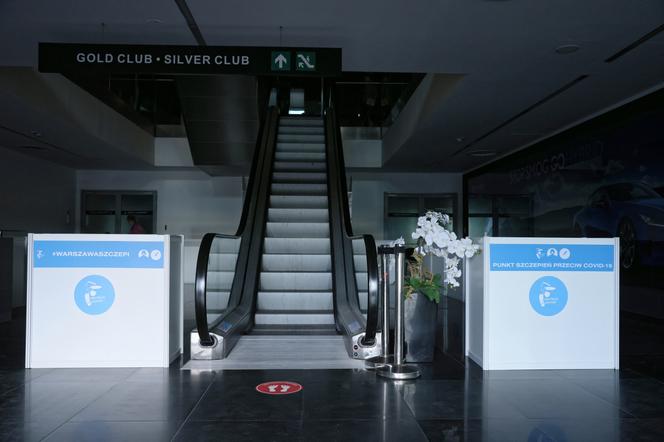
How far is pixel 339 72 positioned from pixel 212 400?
316cm

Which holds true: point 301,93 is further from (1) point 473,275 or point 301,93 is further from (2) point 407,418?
(2) point 407,418

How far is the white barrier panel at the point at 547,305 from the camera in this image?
4.64m

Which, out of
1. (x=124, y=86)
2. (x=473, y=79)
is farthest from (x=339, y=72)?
(x=124, y=86)

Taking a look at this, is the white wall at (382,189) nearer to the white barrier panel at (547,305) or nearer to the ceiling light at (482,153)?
the ceiling light at (482,153)

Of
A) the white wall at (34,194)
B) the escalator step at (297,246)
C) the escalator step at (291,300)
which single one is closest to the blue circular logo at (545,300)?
the escalator step at (291,300)

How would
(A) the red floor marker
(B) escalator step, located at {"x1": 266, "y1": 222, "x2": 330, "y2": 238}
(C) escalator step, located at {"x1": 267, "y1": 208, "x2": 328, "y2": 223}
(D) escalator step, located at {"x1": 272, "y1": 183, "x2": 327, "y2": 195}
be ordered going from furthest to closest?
1. (D) escalator step, located at {"x1": 272, "y1": 183, "x2": 327, "y2": 195}
2. (C) escalator step, located at {"x1": 267, "y1": 208, "x2": 328, "y2": 223}
3. (B) escalator step, located at {"x1": 266, "y1": 222, "x2": 330, "y2": 238}
4. (A) the red floor marker

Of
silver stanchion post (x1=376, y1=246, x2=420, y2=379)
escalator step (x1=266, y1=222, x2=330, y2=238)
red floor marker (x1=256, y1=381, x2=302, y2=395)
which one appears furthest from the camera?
escalator step (x1=266, y1=222, x2=330, y2=238)

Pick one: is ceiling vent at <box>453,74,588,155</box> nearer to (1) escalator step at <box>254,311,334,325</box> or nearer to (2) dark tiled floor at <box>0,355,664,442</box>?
(2) dark tiled floor at <box>0,355,664,442</box>

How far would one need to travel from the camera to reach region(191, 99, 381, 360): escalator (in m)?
4.91

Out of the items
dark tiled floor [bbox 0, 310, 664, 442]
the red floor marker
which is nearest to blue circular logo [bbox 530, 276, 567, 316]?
dark tiled floor [bbox 0, 310, 664, 442]

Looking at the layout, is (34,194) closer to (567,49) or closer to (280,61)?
(280,61)

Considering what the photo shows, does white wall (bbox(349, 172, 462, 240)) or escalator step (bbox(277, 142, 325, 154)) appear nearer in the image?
escalator step (bbox(277, 142, 325, 154))

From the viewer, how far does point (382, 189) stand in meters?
15.4

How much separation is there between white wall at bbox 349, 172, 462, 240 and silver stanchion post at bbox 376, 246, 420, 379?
1079 cm
